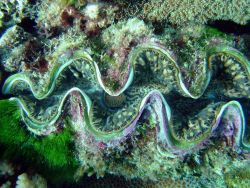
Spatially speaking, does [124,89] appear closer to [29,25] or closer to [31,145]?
[31,145]

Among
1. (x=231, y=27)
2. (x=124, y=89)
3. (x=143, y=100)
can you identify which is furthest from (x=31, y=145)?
(x=231, y=27)

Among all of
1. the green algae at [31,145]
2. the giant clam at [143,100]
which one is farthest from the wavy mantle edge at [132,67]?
the green algae at [31,145]

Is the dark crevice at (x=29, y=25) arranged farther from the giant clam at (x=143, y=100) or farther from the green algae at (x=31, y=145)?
the green algae at (x=31, y=145)

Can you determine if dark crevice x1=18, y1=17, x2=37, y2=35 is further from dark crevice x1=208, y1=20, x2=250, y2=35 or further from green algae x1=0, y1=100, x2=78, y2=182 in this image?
dark crevice x1=208, y1=20, x2=250, y2=35

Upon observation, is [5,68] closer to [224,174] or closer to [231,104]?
[231,104]

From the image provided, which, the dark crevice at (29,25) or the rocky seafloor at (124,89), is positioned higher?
the dark crevice at (29,25)
